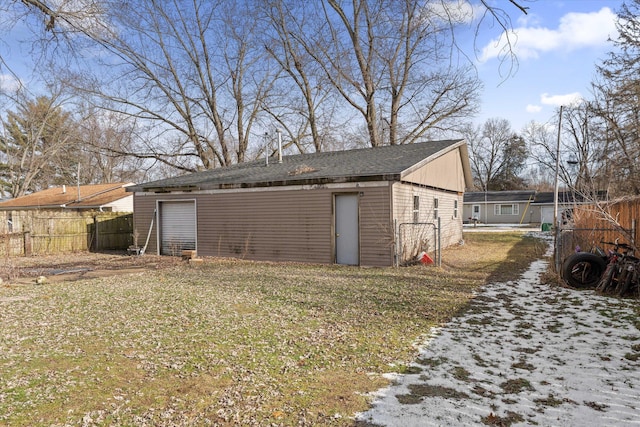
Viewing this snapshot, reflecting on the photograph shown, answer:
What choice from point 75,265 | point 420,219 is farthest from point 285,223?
point 75,265

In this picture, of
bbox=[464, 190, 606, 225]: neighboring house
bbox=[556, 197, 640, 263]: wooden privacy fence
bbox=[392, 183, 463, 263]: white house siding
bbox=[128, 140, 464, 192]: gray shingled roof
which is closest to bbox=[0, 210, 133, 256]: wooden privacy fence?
bbox=[128, 140, 464, 192]: gray shingled roof

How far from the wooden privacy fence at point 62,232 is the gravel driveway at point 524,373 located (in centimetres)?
1375

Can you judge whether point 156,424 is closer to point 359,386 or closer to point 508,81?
point 359,386

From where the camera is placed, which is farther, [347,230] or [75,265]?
[75,265]

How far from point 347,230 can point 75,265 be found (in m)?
8.22

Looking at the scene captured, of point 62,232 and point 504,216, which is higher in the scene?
point 504,216

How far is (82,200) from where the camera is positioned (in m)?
23.2

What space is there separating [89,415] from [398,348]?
120 inches

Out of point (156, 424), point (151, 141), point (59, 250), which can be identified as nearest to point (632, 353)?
point (156, 424)

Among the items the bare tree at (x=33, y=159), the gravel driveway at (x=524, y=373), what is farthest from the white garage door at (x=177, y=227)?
the bare tree at (x=33, y=159)

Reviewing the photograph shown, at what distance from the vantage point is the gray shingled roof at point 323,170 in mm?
11086

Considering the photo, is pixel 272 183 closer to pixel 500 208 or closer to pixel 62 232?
pixel 62 232

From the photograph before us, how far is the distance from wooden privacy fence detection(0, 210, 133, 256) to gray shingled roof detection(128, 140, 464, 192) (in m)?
3.37

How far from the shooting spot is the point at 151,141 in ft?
73.3
